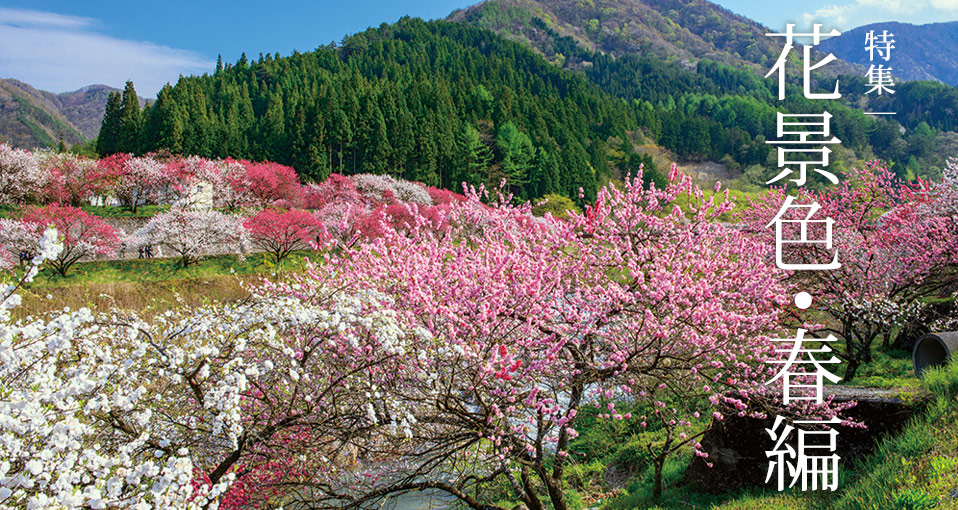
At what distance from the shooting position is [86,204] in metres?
32.7

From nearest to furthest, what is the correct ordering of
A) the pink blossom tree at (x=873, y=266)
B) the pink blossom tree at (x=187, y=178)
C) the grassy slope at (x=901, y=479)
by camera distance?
the grassy slope at (x=901, y=479) → the pink blossom tree at (x=873, y=266) → the pink blossom tree at (x=187, y=178)

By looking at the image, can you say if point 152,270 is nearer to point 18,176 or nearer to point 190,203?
point 190,203

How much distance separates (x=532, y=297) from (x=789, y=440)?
3584 mm

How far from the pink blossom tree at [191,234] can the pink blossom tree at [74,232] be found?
1.61 m

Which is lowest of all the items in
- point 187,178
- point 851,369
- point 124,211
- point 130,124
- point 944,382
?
point 851,369

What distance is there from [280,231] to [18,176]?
15131 mm

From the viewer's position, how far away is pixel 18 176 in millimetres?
28016

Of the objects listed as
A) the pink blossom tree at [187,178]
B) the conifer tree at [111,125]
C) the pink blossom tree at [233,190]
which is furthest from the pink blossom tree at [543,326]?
the conifer tree at [111,125]

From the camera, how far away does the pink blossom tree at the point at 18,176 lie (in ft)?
91.2

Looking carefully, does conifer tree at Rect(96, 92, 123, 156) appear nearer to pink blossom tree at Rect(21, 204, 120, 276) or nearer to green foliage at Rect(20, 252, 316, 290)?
pink blossom tree at Rect(21, 204, 120, 276)

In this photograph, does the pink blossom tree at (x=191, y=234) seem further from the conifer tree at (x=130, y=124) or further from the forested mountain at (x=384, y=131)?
the conifer tree at (x=130, y=124)

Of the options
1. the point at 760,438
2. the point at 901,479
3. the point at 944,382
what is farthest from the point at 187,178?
the point at 901,479

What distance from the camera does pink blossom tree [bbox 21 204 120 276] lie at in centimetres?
2183

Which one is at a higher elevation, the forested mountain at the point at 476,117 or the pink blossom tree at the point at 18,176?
the forested mountain at the point at 476,117
